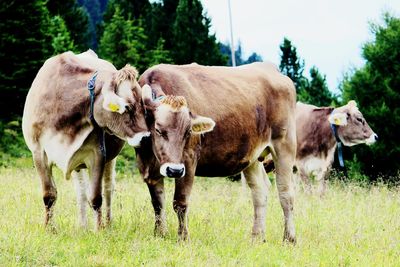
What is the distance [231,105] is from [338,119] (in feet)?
26.8

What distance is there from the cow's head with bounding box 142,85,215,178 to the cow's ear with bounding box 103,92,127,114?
1.05 feet

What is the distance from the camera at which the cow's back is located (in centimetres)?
753

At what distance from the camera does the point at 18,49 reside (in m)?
22.1

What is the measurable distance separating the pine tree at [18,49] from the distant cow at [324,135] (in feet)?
33.6

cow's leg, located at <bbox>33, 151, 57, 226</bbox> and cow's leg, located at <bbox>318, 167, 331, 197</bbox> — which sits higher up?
cow's leg, located at <bbox>33, 151, 57, 226</bbox>

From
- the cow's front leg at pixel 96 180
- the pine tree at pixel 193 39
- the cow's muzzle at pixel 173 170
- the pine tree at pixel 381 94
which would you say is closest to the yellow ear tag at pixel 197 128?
the cow's muzzle at pixel 173 170

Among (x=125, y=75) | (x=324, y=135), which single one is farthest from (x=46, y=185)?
(x=324, y=135)

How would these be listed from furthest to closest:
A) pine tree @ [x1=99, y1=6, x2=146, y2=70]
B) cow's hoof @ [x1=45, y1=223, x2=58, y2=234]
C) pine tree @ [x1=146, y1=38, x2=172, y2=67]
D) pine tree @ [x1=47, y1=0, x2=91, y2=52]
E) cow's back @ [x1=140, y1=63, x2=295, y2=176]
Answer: pine tree @ [x1=47, y1=0, x2=91, y2=52]
pine tree @ [x1=146, y1=38, x2=172, y2=67]
pine tree @ [x1=99, y1=6, x2=146, y2=70]
cow's back @ [x1=140, y1=63, x2=295, y2=176]
cow's hoof @ [x1=45, y1=223, x2=58, y2=234]

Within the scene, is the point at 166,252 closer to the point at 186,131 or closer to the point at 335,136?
the point at 186,131

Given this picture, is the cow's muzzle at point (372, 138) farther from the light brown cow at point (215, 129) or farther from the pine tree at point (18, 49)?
the pine tree at point (18, 49)

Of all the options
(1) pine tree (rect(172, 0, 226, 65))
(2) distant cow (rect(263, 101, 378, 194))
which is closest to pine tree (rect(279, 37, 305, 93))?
(1) pine tree (rect(172, 0, 226, 65))

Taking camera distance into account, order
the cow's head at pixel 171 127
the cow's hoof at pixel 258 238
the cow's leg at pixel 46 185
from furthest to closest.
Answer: the cow's hoof at pixel 258 238
the cow's leg at pixel 46 185
the cow's head at pixel 171 127

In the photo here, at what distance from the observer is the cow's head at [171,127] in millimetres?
6715

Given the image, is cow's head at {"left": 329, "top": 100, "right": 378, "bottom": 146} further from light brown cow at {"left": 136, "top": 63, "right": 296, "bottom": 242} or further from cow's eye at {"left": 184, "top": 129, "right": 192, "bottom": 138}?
cow's eye at {"left": 184, "top": 129, "right": 192, "bottom": 138}
